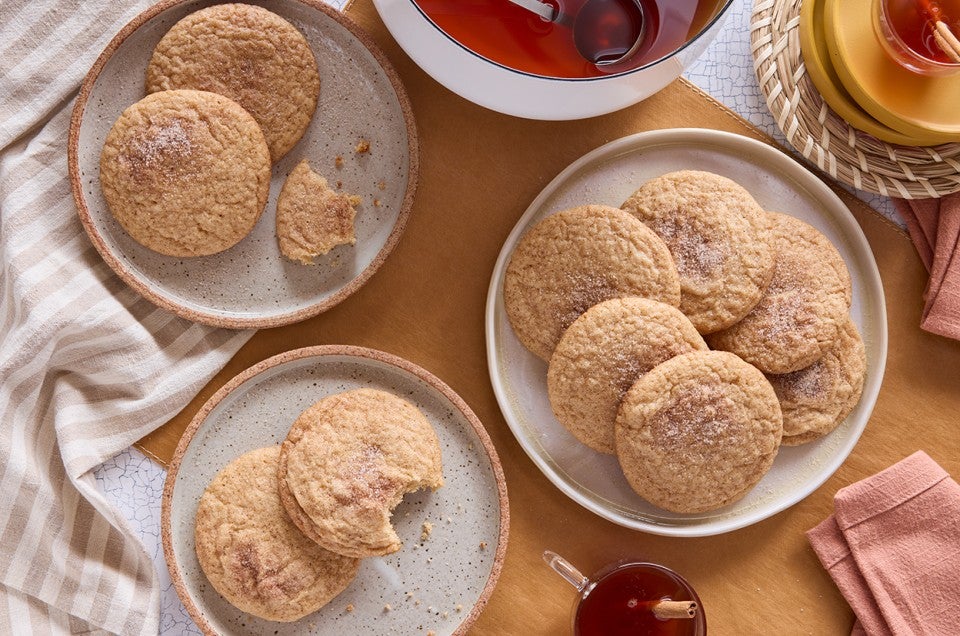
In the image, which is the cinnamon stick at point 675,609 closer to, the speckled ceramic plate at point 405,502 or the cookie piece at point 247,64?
the speckled ceramic plate at point 405,502

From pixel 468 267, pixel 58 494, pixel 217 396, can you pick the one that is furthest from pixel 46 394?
pixel 468 267

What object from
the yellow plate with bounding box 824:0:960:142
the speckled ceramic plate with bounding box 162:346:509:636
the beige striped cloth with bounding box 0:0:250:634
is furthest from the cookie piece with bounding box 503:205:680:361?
the beige striped cloth with bounding box 0:0:250:634

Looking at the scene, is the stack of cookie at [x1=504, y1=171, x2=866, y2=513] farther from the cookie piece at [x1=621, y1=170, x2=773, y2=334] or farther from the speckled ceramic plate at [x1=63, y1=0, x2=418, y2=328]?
the speckled ceramic plate at [x1=63, y1=0, x2=418, y2=328]

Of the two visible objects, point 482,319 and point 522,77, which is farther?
point 482,319

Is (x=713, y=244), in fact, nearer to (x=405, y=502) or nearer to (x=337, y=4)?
(x=405, y=502)

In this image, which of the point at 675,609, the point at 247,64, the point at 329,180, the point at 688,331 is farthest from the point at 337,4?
the point at 675,609

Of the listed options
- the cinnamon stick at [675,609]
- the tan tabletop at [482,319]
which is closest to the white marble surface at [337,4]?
the tan tabletop at [482,319]

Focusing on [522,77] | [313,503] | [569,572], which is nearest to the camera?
[522,77]
